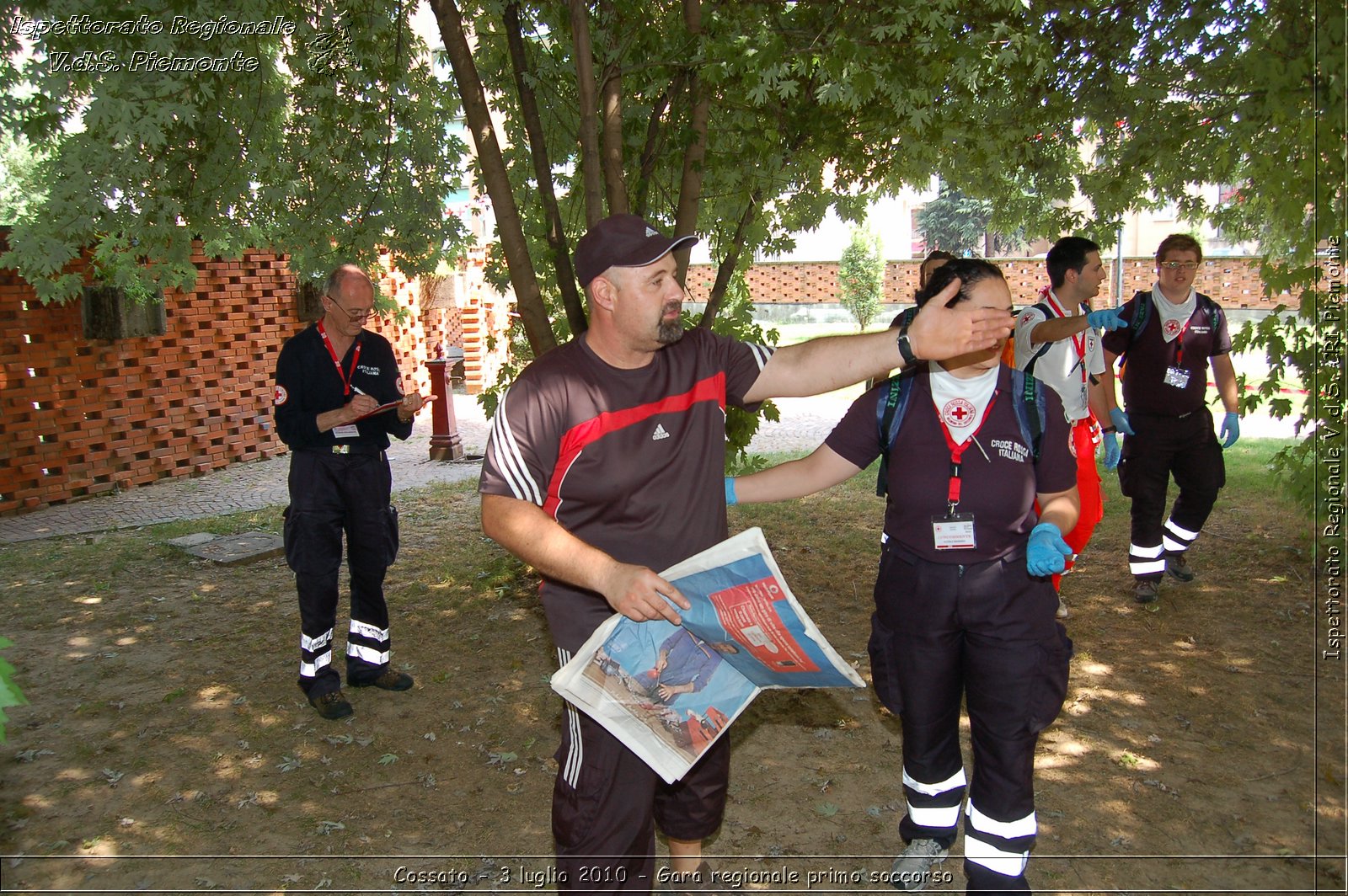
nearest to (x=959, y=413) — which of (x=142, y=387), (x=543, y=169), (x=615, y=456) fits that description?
(x=615, y=456)

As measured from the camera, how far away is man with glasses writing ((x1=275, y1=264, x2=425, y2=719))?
5199 millimetres

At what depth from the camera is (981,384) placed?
3.33 metres

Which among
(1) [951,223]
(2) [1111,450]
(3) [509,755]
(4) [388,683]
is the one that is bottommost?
(3) [509,755]

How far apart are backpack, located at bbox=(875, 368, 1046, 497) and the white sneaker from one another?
1405mm

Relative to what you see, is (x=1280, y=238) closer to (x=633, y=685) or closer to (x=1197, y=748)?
(x=1197, y=748)

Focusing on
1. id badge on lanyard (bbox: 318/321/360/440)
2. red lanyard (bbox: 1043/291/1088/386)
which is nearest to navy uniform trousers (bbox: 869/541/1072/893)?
red lanyard (bbox: 1043/291/1088/386)

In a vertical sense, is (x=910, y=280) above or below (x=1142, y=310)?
above

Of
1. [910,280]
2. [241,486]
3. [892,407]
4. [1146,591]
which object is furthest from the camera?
[910,280]

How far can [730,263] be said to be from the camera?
726 centimetres

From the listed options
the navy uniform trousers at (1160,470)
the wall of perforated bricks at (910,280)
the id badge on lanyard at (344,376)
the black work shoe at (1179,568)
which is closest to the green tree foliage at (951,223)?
the wall of perforated bricks at (910,280)

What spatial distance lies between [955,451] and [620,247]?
1271 mm

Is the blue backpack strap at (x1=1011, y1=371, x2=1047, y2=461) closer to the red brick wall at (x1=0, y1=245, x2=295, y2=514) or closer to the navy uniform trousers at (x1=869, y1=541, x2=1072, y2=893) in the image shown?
the navy uniform trousers at (x1=869, y1=541, x2=1072, y2=893)

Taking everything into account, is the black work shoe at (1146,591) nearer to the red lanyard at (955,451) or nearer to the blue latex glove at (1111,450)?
the blue latex glove at (1111,450)

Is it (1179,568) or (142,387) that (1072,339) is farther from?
(142,387)
